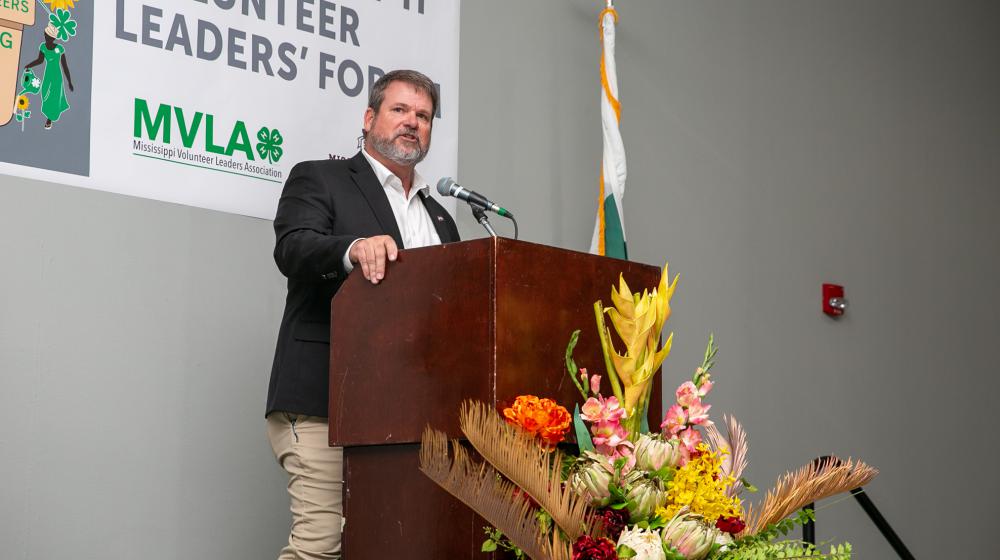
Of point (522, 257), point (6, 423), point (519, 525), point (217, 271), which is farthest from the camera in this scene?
Result: point (217, 271)

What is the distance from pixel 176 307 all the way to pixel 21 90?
73cm

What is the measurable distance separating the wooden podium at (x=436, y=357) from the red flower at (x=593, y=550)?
0.40m

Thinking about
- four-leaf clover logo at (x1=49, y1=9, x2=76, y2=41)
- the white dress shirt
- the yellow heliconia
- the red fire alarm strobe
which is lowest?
the yellow heliconia

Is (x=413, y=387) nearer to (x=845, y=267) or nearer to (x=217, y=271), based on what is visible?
(x=217, y=271)

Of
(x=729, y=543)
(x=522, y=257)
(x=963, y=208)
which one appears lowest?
(x=729, y=543)

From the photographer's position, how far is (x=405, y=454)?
7.73 feet

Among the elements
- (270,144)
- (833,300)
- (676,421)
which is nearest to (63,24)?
(270,144)

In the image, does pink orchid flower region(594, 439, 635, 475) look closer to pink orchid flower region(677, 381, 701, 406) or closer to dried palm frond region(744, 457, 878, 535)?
pink orchid flower region(677, 381, 701, 406)

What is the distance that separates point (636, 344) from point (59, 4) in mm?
2115

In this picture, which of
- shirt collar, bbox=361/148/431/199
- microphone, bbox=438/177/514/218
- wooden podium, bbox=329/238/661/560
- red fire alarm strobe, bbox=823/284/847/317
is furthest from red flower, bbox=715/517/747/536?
red fire alarm strobe, bbox=823/284/847/317

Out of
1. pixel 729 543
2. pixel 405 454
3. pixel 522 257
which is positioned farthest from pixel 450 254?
pixel 729 543

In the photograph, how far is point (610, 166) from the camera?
176 inches

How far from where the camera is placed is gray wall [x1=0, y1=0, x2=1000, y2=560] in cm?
329

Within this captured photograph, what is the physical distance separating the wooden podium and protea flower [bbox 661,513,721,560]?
0.43 m
